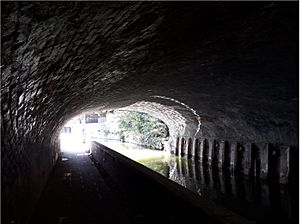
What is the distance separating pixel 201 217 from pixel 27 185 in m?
3.04

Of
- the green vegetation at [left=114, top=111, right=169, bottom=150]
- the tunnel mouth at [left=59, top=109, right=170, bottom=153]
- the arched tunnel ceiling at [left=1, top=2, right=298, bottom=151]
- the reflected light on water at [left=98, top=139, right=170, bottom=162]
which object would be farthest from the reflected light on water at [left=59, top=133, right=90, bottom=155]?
the arched tunnel ceiling at [left=1, top=2, right=298, bottom=151]

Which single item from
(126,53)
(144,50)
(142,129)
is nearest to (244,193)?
(144,50)

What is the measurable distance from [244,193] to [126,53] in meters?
6.72

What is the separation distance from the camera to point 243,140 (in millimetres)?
13367

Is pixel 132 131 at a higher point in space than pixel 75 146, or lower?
higher

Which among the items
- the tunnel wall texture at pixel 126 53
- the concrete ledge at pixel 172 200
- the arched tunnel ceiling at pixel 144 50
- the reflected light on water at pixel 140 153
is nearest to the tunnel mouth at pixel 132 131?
the reflected light on water at pixel 140 153

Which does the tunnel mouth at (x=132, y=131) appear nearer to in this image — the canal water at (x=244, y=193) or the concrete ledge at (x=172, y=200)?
the canal water at (x=244, y=193)

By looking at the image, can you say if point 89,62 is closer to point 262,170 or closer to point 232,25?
point 232,25

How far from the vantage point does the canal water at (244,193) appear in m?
7.96

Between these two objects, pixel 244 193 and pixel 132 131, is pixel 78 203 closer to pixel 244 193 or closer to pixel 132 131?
pixel 244 193

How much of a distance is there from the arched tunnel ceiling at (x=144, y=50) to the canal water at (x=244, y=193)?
2.32 meters

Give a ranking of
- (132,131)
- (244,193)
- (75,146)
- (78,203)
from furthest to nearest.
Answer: (75,146) < (132,131) < (244,193) < (78,203)

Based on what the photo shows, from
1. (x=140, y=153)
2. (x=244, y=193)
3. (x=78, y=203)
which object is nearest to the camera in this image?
Result: (x=78, y=203)

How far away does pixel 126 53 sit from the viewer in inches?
204
